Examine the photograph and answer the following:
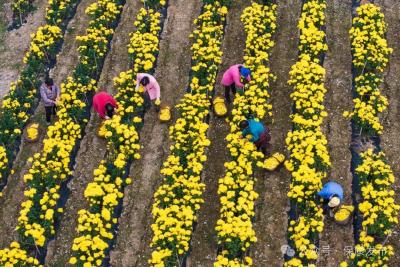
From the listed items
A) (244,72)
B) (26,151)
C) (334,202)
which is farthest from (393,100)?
(26,151)

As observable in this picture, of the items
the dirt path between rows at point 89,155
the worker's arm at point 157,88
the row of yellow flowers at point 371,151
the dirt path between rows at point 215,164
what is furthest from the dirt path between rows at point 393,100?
the dirt path between rows at point 89,155

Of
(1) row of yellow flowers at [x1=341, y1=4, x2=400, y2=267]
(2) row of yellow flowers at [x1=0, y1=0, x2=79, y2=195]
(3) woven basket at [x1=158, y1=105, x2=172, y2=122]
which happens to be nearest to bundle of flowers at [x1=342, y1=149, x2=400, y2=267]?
(1) row of yellow flowers at [x1=341, y1=4, x2=400, y2=267]

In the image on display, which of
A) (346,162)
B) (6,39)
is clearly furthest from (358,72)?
(6,39)

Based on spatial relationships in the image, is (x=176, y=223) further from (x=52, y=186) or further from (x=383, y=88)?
(x=383, y=88)

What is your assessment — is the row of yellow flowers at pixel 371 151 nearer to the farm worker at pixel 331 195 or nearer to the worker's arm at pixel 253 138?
the farm worker at pixel 331 195

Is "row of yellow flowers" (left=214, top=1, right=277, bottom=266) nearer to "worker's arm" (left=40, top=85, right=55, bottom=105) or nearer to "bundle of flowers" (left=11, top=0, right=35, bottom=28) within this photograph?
"worker's arm" (left=40, top=85, right=55, bottom=105)
